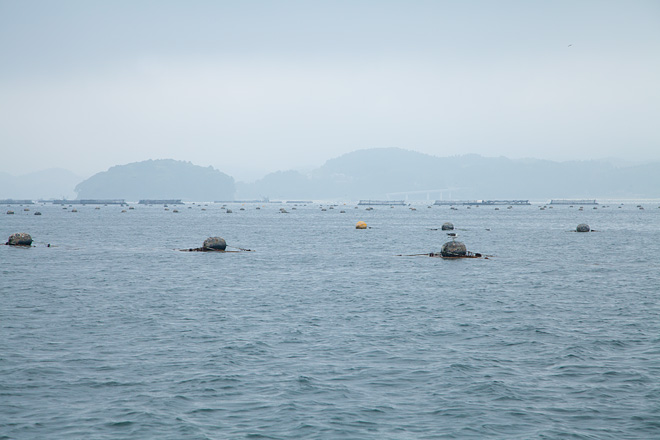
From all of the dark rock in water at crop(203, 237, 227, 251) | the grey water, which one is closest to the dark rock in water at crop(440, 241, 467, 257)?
the grey water

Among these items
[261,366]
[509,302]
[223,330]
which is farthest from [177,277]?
[261,366]

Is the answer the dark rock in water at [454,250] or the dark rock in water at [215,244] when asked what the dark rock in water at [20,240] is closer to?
the dark rock in water at [215,244]

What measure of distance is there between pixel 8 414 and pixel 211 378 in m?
4.88

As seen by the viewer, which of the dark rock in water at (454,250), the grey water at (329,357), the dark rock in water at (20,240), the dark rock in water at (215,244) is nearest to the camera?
the grey water at (329,357)

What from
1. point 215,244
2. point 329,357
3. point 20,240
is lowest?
point 329,357

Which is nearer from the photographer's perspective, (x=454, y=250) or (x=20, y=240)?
(x=454, y=250)

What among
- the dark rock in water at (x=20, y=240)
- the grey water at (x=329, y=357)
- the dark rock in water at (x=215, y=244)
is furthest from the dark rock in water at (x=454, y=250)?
the dark rock in water at (x=20, y=240)

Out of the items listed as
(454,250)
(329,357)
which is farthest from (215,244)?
(329,357)

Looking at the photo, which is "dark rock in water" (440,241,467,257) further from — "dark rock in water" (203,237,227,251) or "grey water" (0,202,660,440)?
"dark rock in water" (203,237,227,251)

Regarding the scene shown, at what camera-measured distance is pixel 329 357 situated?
63.4ft

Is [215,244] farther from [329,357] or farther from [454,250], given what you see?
[329,357]

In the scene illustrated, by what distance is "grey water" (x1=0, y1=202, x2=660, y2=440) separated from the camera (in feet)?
45.8

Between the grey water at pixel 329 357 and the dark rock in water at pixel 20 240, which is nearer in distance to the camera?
the grey water at pixel 329 357

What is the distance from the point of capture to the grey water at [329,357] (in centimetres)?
1397
